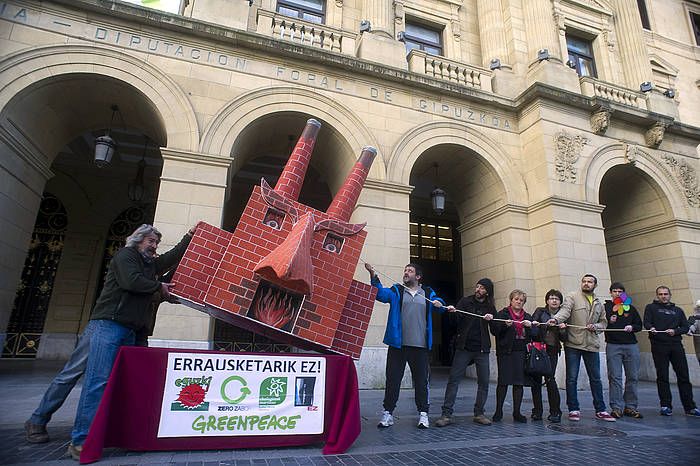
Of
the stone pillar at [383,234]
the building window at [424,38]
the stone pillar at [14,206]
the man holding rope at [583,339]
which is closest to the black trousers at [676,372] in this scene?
the man holding rope at [583,339]

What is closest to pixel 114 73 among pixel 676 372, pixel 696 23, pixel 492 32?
pixel 492 32

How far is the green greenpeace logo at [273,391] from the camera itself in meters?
3.82

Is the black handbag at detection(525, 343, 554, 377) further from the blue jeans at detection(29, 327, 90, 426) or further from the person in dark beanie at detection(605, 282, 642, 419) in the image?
the blue jeans at detection(29, 327, 90, 426)

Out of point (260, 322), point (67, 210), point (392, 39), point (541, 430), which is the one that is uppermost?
point (392, 39)

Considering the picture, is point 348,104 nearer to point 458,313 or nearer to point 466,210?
point 466,210

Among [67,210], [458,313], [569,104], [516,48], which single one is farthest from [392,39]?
[67,210]

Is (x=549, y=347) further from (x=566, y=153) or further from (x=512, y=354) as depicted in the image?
(x=566, y=153)

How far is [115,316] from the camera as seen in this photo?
3.70 meters

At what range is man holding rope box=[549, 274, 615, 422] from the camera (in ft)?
19.2

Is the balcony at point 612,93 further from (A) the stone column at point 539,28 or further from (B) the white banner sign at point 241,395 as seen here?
(B) the white banner sign at point 241,395

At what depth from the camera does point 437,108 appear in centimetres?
1059

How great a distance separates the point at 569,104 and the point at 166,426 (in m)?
12.2

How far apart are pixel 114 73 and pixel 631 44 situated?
16.7m

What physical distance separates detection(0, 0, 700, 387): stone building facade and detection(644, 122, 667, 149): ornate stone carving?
3.4 inches
